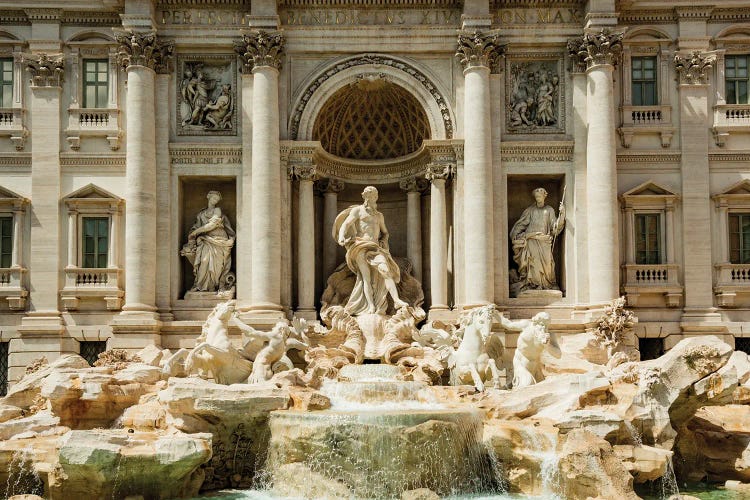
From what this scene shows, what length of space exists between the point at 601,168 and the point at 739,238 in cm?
536

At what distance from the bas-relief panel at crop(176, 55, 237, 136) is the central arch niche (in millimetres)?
2768

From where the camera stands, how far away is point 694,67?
83.7 feet

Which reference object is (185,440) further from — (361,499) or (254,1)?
(254,1)

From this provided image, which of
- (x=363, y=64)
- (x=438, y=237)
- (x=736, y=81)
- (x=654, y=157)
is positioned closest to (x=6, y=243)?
(x=363, y=64)

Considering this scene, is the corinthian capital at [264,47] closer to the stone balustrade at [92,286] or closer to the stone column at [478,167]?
the stone column at [478,167]

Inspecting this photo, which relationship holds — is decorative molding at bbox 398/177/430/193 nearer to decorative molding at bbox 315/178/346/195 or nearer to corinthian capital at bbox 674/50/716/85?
decorative molding at bbox 315/178/346/195

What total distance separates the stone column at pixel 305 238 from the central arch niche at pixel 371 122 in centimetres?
171

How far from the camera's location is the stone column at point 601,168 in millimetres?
24109

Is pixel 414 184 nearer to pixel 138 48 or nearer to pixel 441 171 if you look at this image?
pixel 441 171

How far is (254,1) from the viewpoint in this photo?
974 inches

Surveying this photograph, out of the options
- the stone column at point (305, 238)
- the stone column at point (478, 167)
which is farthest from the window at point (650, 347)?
the stone column at point (305, 238)

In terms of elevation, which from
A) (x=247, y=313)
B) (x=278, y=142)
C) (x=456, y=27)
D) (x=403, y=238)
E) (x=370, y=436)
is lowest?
(x=370, y=436)

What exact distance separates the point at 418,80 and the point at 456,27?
202cm

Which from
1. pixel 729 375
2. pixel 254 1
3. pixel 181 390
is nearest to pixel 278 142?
pixel 254 1
